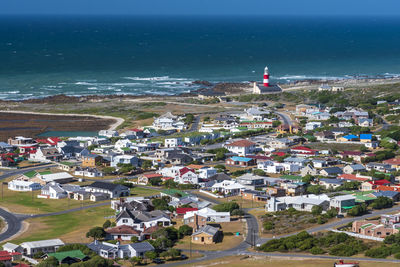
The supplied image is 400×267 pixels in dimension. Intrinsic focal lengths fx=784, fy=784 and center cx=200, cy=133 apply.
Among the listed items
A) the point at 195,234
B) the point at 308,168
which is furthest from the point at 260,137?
the point at 195,234

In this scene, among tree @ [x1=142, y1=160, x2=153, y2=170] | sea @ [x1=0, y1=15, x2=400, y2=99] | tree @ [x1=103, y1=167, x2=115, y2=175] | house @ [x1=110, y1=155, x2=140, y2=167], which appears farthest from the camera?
sea @ [x1=0, y1=15, x2=400, y2=99]

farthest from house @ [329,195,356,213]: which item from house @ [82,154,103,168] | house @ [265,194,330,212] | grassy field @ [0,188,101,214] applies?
house @ [82,154,103,168]

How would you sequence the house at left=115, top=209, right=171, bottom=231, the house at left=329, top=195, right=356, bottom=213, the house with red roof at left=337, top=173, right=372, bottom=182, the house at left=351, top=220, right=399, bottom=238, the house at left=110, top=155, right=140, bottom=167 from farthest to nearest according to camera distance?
the house at left=110, top=155, right=140, bottom=167 → the house with red roof at left=337, top=173, right=372, bottom=182 → the house at left=329, top=195, right=356, bottom=213 → the house at left=115, top=209, right=171, bottom=231 → the house at left=351, top=220, right=399, bottom=238

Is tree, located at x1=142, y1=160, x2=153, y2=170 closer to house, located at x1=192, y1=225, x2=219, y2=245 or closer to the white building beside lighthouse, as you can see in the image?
house, located at x1=192, y1=225, x2=219, y2=245

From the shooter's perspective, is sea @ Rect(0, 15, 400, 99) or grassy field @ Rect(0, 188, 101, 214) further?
sea @ Rect(0, 15, 400, 99)

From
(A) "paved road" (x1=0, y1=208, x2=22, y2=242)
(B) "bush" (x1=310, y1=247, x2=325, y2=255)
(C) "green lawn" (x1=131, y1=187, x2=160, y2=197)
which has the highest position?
(B) "bush" (x1=310, y1=247, x2=325, y2=255)

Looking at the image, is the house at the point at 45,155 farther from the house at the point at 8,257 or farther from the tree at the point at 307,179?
the house at the point at 8,257
